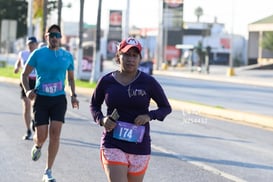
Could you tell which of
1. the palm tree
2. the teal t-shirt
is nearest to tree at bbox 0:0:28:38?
the teal t-shirt

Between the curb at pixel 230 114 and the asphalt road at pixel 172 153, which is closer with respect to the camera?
the asphalt road at pixel 172 153

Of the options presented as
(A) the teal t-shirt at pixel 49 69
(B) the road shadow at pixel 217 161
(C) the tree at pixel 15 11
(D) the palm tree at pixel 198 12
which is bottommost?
(B) the road shadow at pixel 217 161

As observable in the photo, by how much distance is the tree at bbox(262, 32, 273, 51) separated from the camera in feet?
255

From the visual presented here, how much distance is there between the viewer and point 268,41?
78.1 m

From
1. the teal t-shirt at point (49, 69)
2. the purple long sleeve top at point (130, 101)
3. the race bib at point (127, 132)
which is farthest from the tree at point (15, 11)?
the race bib at point (127, 132)

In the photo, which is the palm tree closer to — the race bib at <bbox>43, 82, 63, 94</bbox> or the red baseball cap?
the race bib at <bbox>43, 82, 63, 94</bbox>

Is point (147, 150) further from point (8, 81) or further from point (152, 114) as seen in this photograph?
point (8, 81)

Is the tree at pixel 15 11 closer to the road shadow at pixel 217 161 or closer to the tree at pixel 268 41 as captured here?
the tree at pixel 268 41

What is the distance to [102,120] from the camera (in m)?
5.86

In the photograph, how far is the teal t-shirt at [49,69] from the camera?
8.94 m

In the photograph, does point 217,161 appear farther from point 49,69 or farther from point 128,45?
point 128,45

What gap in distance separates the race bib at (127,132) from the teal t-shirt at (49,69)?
325 centimetres

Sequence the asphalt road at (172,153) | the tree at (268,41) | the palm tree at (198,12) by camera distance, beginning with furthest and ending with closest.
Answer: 1. the palm tree at (198,12)
2. the tree at (268,41)
3. the asphalt road at (172,153)

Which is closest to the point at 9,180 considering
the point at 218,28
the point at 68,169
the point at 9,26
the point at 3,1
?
Answer: the point at 68,169
